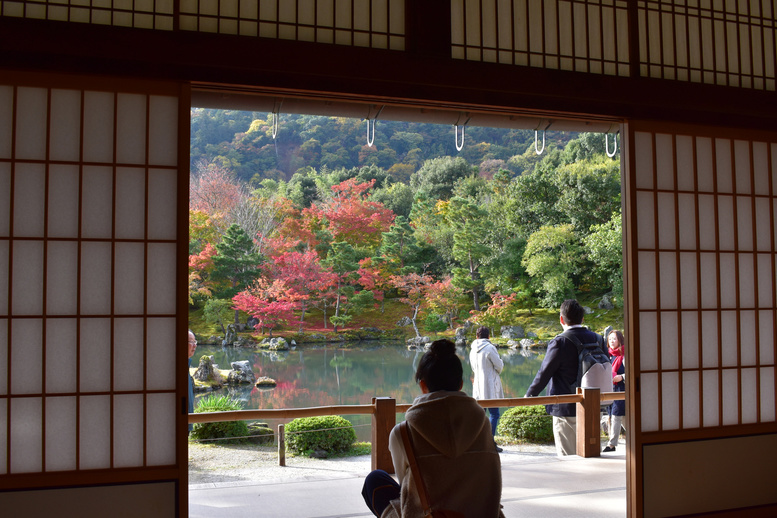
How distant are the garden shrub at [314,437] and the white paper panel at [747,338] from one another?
3.57m

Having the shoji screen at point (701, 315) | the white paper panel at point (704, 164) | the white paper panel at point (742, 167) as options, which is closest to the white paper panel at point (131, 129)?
the shoji screen at point (701, 315)

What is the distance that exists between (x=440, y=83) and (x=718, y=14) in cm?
164

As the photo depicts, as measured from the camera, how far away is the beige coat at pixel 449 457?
151 cm

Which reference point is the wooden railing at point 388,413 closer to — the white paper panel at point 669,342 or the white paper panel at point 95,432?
the white paper panel at point 95,432

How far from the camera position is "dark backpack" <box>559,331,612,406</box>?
146 inches

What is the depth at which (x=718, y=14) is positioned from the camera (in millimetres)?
2910

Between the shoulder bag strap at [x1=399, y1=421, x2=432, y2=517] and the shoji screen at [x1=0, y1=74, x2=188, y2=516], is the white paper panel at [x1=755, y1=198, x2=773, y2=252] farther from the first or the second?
the shoji screen at [x1=0, y1=74, x2=188, y2=516]

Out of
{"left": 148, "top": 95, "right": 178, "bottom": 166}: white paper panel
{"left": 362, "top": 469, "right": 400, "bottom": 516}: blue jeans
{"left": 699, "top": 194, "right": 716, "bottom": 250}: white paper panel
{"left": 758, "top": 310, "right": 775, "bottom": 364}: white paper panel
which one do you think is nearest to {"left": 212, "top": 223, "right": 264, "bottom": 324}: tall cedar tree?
{"left": 148, "top": 95, "right": 178, "bottom": 166}: white paper panel

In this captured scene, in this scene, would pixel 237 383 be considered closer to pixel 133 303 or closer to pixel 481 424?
pixel 133 303

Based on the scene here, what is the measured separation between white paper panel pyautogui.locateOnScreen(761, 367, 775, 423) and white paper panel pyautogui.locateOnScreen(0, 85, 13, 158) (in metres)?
3.47

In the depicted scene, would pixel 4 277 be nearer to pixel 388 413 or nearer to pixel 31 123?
pixel 31 123

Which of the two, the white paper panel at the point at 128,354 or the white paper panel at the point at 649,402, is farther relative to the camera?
the white paper panel at the point at 649,402

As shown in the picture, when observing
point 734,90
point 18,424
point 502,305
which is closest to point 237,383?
point 502,305

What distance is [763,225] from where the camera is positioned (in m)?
2.94
